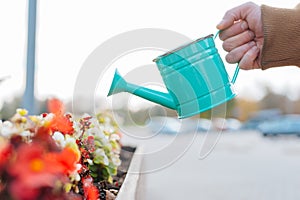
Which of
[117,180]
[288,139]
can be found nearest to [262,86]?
[288,139]

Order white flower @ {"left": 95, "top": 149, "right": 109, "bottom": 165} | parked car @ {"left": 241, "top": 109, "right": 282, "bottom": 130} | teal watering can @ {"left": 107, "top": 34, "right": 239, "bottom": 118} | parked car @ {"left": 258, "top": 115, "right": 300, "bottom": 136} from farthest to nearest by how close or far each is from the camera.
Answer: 1. parked car @ {"left": 241, "top": 109, "right": 282, "bottom": 130}
2. parked car @ {"left": 258, "top": 115, "right": 300, "bottom": 136}
3. white flower @ {"left": 95, "top": 149, "right": 109, "bottom": 165}
4. teal watering can @ {"left": 107, "top": 34, "right": 239, "bottom": 118}

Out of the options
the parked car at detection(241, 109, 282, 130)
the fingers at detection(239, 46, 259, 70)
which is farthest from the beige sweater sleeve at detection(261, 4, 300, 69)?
the parked car at detection(241, 109, 282, 130)

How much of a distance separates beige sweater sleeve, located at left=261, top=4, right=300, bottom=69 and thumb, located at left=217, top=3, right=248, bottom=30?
0.05 metres

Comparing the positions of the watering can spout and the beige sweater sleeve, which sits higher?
the beige sweater sleeve

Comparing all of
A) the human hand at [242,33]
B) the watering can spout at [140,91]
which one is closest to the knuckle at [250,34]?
the human hand at [242,33]

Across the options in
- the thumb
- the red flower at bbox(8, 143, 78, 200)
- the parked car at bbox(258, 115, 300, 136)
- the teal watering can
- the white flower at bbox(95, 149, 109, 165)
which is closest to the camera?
the red flower at bbox(8, 143, 78, 200)

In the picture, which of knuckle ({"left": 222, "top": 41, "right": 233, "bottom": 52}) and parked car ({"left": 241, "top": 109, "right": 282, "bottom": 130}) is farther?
Result: parked car ({"left": 241, "top": 109, "right": 282, "bottom": 130})

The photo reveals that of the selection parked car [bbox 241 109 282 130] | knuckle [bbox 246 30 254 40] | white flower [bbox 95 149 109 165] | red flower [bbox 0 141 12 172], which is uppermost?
red flower [bbox 0 141 12 172]

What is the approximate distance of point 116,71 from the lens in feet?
4.39

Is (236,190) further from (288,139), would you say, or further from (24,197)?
(288,139)

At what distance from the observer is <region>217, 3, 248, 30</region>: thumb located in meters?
1.44

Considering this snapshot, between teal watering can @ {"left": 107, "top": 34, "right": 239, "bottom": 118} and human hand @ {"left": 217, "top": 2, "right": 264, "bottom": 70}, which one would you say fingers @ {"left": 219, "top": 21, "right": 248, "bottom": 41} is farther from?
teal watering can @ {"left": 107, "top": 34, "right": 239, "bottom": 118}

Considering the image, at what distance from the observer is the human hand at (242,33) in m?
1.45

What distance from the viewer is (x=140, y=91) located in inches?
53.5
